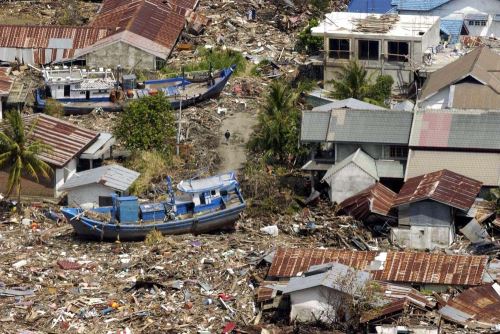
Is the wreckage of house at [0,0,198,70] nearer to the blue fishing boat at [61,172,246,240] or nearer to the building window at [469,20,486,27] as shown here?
the building window at [469,20,486,27]

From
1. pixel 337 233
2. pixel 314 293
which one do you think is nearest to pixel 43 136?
pixel 337 233

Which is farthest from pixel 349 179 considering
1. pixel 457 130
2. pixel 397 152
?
pixel 457 130

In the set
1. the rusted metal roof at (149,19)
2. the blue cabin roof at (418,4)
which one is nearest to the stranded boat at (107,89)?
the rusted metal roof at (149,19)

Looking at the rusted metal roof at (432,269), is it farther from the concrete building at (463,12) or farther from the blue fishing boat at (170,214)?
the concrete building at (463,12)

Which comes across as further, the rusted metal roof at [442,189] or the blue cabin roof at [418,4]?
the blue cabin roof at [418,4]

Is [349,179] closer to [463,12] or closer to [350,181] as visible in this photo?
[350,181]

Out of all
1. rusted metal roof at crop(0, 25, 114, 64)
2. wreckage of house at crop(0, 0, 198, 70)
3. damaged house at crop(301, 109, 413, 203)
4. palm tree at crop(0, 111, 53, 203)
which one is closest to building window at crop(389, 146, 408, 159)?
damaged house at crop(301, 109, 413, 203)
